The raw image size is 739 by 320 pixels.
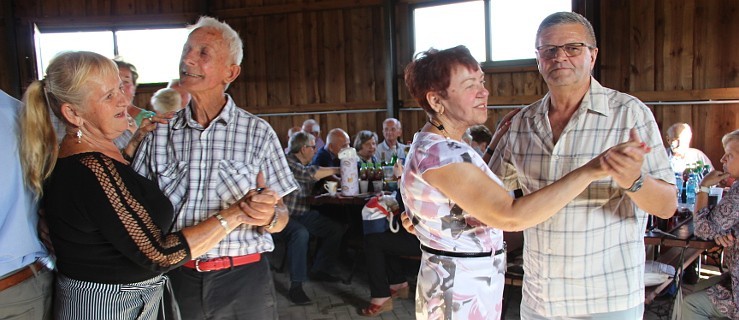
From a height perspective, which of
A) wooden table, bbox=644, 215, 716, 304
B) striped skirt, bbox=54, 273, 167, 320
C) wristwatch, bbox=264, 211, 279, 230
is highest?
wristwatch, bbox=264, 211, 279, 230

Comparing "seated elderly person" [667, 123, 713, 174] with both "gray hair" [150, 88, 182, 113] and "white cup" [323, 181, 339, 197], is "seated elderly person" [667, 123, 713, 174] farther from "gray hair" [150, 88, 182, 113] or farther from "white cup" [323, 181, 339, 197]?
"gray hair" [150, 88, 182, 113]

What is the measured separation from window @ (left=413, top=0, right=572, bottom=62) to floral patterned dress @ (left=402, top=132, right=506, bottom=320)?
247 inches

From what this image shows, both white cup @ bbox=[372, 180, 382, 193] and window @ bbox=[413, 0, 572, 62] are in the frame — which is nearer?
white cup @ bbox=[372, 180, 382, 193]

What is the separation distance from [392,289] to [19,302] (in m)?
3.47

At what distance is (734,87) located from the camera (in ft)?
21.3

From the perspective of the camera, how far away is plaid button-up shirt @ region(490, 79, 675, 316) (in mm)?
1869

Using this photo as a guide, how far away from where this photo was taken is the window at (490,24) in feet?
26.4

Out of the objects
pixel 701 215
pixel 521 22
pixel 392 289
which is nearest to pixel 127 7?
pixel 521 22

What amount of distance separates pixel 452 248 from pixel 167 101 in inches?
121

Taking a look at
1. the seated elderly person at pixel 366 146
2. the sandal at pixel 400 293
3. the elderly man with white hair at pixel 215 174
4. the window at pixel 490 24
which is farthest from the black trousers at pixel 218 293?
the window at pixel 490 24

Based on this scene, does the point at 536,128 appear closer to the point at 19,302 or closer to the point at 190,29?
the point at 190,29

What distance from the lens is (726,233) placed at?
3.16 meters

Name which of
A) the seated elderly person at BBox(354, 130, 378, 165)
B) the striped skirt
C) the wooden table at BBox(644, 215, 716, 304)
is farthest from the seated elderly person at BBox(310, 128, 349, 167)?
the striped skirt

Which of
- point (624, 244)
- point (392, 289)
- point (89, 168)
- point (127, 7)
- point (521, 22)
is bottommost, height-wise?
point (392, 289)
